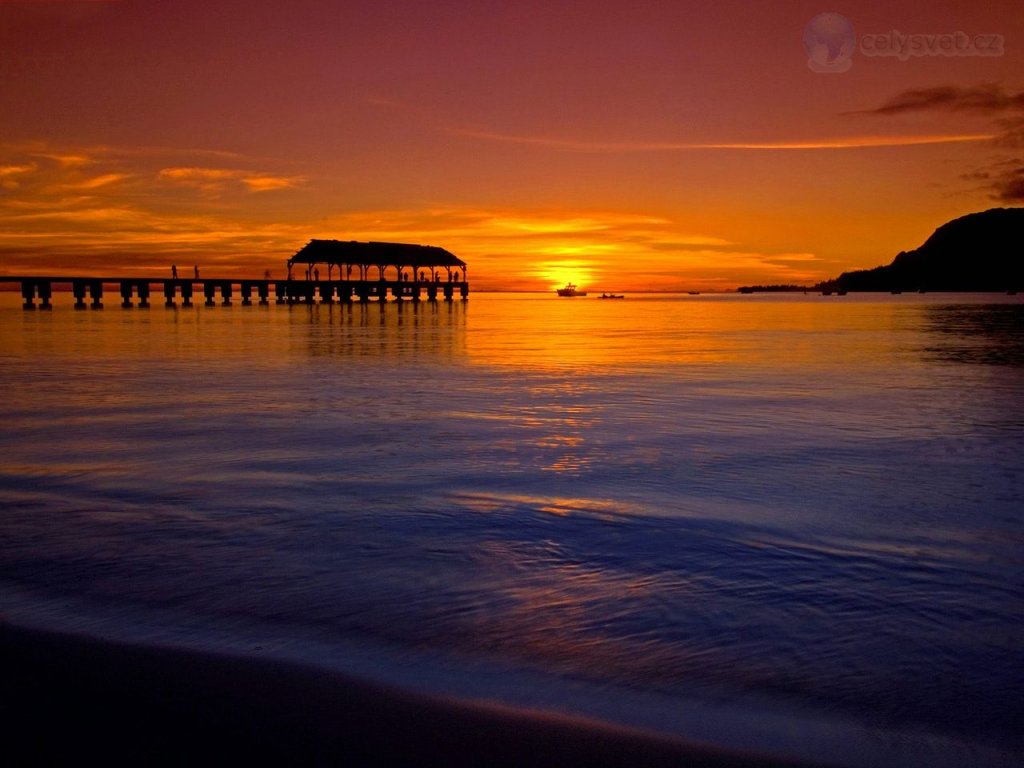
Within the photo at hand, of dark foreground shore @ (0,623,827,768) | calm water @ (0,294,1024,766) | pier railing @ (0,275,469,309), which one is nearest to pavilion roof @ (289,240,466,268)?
pier railing @ (0,275,469,309)

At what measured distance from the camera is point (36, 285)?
283 feet

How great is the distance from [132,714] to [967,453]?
9.60 meters

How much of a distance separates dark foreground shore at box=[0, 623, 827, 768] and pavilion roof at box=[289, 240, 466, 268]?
81732mm

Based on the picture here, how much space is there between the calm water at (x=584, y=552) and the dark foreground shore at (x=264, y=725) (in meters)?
0.19

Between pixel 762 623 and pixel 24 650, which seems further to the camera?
pixel 762 623

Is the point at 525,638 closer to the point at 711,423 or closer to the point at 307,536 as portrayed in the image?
the point at 307,536

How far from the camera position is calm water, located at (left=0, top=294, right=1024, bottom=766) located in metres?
3.51

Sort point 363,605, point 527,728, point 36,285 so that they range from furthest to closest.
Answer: point 36,285 → point 363,605 → point 527,728

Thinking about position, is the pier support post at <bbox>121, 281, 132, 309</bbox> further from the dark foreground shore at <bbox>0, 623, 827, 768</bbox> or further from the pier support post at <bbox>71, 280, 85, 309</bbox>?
the dark foreground shore at <bbox>0, 623, 827, 768</bbox>

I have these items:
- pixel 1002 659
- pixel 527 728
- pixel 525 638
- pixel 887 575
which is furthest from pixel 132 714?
pixel 887 575

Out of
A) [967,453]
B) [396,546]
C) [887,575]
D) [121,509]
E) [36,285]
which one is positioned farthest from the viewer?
[36,285]

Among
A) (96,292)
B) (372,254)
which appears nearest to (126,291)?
(96,292)

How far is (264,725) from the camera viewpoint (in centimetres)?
303

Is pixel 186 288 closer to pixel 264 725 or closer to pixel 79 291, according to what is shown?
pixel 79 291
